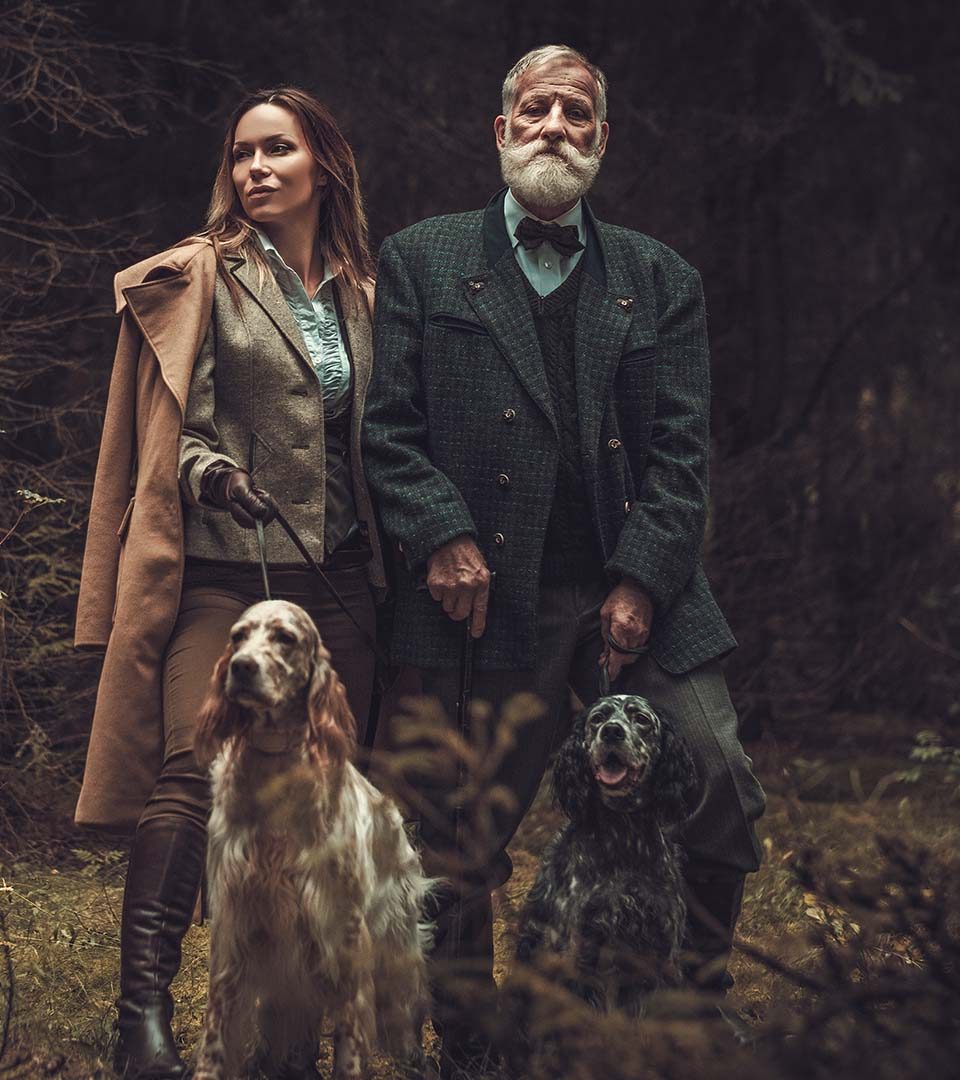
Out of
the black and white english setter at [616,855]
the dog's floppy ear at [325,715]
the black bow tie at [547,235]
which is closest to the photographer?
the dog's floppy ear at [325,715]

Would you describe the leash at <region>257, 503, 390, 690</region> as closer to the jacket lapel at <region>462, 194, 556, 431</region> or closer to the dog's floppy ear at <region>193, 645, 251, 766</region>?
the dog's floppy ear at <region>193, 645, 251, 766</region>

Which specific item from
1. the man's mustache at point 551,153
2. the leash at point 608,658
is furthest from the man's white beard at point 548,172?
the leash at point 608,658

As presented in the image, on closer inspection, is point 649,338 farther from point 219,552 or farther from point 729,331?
point 729,331

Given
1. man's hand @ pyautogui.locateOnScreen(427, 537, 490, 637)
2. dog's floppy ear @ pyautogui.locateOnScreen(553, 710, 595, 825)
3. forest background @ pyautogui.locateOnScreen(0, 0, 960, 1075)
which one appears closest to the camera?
dog's floppy ear @ pyautogui.locateOnScreen(553, 710, 595, 825)

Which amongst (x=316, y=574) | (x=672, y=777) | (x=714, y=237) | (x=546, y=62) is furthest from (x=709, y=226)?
(x=672, y=777)

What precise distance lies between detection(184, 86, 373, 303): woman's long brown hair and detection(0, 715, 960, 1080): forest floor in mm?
1707

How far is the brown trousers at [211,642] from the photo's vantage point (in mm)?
3770

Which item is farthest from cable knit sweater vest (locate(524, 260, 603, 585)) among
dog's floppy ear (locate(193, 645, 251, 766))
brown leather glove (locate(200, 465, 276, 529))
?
dog's floppy ear (locate(193, 645, 251, 766))

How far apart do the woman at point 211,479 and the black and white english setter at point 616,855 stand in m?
0.68

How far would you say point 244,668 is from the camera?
326cm

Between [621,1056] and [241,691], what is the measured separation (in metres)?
1.22

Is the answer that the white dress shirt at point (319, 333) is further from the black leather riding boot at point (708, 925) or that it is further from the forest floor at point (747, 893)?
the black leather riding boot at point (708, 925)

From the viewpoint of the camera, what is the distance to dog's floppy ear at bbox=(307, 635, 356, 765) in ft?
11.0

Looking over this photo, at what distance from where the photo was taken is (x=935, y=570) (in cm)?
981
